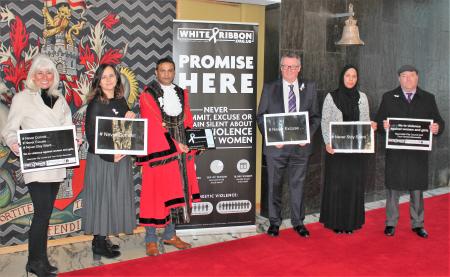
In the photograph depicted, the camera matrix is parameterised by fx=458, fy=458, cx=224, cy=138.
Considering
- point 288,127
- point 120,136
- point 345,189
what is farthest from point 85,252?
point 345,189

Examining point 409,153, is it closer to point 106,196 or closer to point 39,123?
point 106,196

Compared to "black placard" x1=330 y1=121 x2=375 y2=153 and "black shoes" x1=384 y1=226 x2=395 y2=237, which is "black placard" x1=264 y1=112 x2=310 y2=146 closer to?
"black placard" x1=330 y1=121 x2=375 y2=153

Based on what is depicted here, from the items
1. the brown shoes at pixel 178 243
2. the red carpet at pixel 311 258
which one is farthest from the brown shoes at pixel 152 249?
the brown shoes at pixel 178 243

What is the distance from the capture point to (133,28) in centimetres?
449

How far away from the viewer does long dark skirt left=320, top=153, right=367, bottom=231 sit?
15.0 ft

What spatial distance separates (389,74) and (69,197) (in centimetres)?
441

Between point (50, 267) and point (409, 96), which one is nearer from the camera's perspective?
point (50, 267)

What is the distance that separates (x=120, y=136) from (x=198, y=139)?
0.72 meters

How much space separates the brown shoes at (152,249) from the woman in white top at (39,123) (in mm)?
832

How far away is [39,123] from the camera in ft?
10.9

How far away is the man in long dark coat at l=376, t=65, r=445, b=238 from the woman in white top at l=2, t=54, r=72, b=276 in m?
3.06

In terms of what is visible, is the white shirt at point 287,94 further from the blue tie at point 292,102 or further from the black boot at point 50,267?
the black boot at point 50,267

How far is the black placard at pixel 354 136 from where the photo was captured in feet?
14.5

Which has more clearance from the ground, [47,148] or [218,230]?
[47,148]
